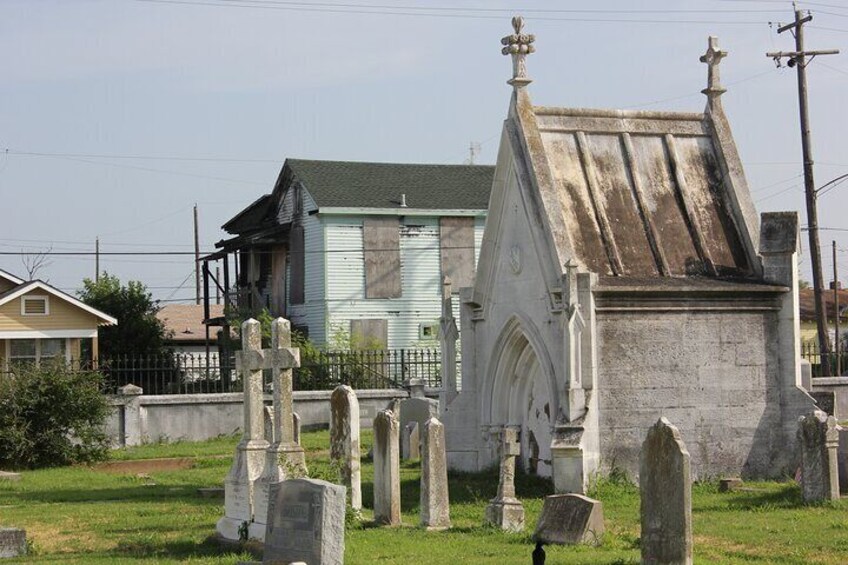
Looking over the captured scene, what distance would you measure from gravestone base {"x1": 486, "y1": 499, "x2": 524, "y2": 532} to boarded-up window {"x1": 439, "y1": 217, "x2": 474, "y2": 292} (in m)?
32.2

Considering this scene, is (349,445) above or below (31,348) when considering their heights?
below

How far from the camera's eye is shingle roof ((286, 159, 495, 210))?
158 ft

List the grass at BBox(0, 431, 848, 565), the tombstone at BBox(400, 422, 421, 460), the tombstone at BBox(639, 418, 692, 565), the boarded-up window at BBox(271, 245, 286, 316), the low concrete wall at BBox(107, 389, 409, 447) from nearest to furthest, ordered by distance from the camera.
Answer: the tombstone at BBox(639, 418, 692, 565)
the grass at BBox(0, 431, 848, 565)
the tombstone at BBox(400, 422, 421, 460)
the low concrete wall at BBox(107, 389, 409, 447)
the boarded-up window at BBox(271, 245, 286, 316)

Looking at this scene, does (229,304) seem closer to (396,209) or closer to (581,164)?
(396,209)

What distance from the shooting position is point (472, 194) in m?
50.4

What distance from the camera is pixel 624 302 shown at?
1994 centimetres

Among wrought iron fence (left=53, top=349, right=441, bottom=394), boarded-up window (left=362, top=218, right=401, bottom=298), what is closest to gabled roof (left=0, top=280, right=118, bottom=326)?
wrought iron fence (left=53, top=349, right=441, bottom=394)

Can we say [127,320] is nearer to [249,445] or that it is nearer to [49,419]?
[49,419]

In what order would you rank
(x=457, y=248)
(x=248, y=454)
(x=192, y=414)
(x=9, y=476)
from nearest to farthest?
1. (x=248, y=454)
2. (x=9, y=476)
3. (x=192, y=414)
4. (x=457, y=248)

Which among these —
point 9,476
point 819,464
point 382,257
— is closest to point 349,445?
point 819,464

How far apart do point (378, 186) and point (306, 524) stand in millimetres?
37479

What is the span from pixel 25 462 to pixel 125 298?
22175 mm

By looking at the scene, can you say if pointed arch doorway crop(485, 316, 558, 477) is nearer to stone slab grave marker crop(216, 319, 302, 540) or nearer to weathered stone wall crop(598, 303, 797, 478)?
weathered stone wall crop(598, 303, 797, 478)

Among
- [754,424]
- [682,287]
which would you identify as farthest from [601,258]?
[754,424]
